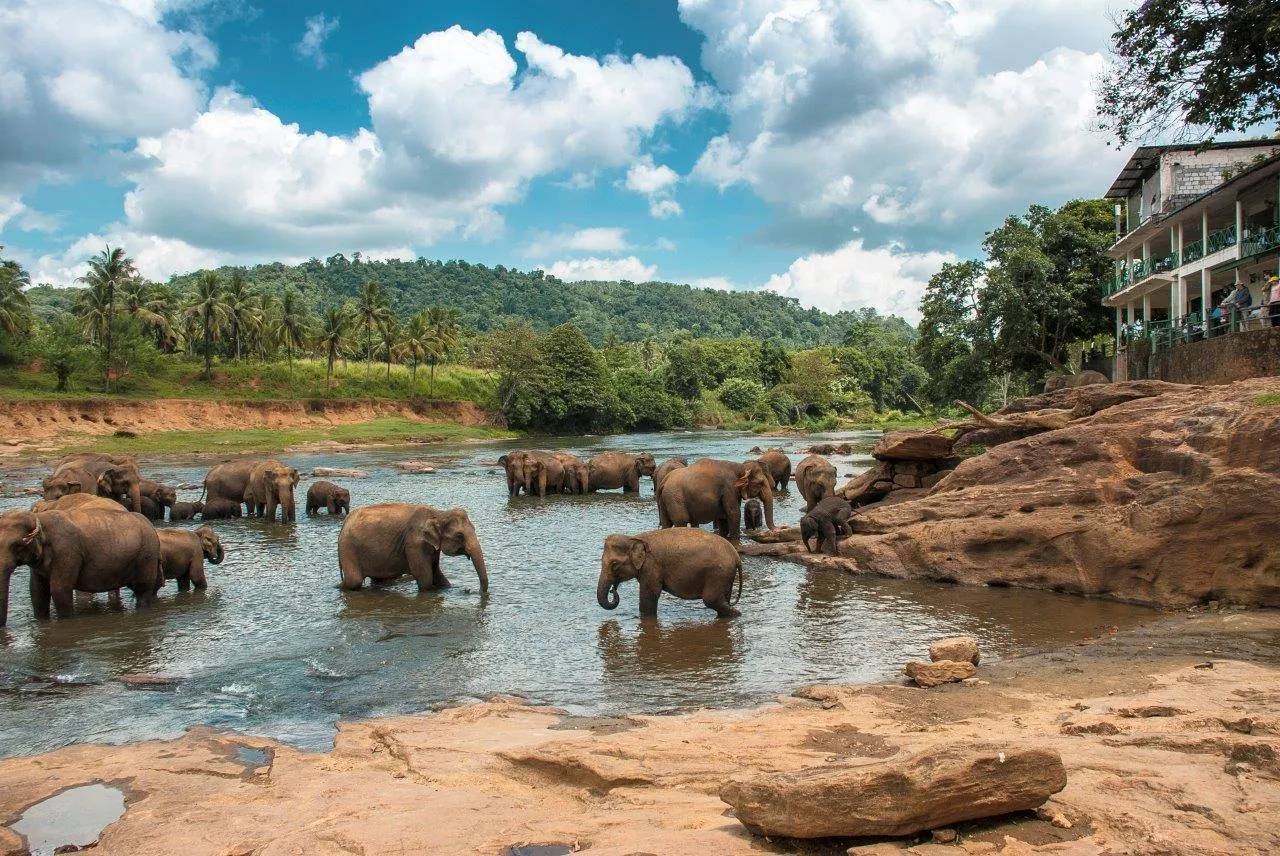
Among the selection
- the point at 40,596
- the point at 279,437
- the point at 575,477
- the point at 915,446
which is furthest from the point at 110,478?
the point at 279,437

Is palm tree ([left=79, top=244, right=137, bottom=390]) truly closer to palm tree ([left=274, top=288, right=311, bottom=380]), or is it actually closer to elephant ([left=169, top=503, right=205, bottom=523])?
palm tree ([left=274, top=288, right=311, bottom=380])

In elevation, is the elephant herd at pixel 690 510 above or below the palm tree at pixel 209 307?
below

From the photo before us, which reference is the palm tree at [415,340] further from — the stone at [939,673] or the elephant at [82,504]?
the stone at [939,673]

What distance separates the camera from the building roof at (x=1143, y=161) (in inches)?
1527

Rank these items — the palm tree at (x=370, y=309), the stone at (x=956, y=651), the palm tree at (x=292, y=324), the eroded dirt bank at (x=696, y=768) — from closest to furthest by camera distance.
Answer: the eroded dirt bank at (x=696, y=768) < the stone at (x=956, y=651) < the palm tree at (x=292, y=324) < the palm tree at (x=370, y=309)

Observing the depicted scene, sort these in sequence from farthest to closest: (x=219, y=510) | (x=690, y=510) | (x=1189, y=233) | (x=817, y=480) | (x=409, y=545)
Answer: (x=1189, y=233)
(x=219, y=510)
(x=817, y=480)
(x=690, y=510)
(x=409, y=545)

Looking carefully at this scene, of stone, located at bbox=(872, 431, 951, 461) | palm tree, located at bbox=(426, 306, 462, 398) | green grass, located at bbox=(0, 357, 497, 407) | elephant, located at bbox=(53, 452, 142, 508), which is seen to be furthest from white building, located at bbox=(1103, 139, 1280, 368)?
green grass, located at bbox=(0, 357, 497, 407)

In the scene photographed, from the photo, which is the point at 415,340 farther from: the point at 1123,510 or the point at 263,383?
the point at 1123,510

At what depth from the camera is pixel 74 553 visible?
13.3m

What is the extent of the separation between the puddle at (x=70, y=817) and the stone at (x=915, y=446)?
15939 millimetres

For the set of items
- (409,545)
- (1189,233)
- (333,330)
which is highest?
(333,330)

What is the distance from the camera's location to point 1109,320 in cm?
4722

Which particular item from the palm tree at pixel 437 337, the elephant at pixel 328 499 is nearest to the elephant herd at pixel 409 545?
the elephant at pixel 328 499

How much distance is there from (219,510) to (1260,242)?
33819 millimetres
